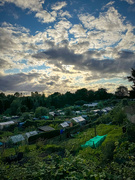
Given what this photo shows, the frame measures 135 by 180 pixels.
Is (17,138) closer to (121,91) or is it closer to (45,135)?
(45,135)

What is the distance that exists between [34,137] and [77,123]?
45.5ft

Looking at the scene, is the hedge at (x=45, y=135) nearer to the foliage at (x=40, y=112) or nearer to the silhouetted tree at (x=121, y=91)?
the foliage at (x=40, y=112)

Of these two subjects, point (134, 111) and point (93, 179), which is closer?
point (93, 179)

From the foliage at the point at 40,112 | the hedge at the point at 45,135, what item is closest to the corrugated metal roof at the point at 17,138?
the hedge at the point at 45,135

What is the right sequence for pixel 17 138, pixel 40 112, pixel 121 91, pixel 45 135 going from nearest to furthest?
pixel 17 138 → pixel 45 135 → pixel 40 112 → pixel 121 91

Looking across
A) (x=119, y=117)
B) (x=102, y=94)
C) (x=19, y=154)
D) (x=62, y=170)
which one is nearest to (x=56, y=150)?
(x=19, y=154)

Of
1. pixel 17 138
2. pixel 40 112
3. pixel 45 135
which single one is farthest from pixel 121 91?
pixel 17 138

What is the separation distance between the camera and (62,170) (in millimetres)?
2916

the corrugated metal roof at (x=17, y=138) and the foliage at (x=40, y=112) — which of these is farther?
the foliage at (x=40, y=112)

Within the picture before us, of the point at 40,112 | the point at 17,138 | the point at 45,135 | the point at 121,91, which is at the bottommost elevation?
the point at 45,135

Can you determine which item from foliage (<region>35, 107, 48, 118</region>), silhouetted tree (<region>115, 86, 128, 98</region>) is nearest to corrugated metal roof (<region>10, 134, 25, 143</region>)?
foliage (<region>35, 107, 48, 118</region>)

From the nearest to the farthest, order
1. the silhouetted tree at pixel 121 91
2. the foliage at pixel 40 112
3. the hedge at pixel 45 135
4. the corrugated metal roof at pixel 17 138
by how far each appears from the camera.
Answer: the corrugated metal roof at pixel 17 138, the hedge at pixel 45 135, the foliage at pixel 40 112, the silhouetted tree at pixel 121 91

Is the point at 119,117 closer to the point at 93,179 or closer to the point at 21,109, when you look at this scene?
the point at 93,179

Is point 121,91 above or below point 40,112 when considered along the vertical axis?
above
